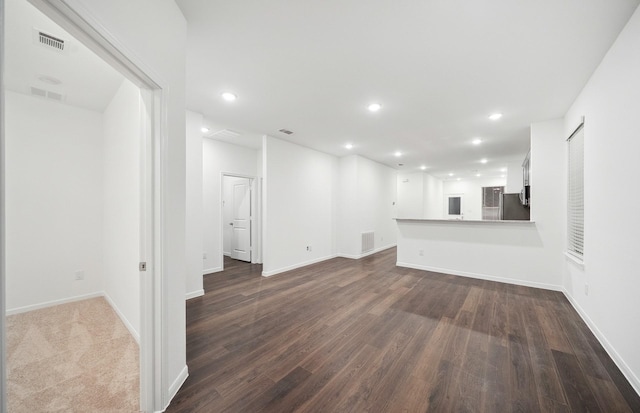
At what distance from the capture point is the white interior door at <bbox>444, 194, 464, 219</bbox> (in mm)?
11430

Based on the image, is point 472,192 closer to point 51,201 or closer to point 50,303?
point 51,201

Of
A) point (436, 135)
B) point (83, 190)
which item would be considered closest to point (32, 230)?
point (83, 190)

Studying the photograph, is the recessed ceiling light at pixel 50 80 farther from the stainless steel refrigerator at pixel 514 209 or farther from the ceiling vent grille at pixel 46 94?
the stainless steel refrigerator at pixel 514 209

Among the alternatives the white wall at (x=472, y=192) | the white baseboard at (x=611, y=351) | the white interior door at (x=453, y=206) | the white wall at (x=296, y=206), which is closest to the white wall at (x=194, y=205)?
the white wall at (x=296, y=206)

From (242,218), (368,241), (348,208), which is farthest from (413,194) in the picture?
(242,218)

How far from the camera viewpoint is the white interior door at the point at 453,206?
11430 mm

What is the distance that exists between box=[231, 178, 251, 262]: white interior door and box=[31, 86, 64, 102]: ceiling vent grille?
3.42 m

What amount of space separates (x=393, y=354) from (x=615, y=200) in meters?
2.33

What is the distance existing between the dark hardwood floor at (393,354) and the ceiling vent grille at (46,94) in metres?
3.22

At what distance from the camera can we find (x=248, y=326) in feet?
8.80

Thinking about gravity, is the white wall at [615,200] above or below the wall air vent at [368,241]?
above

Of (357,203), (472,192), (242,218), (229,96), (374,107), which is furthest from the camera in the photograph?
(472,192)

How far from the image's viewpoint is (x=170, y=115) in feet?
5.49

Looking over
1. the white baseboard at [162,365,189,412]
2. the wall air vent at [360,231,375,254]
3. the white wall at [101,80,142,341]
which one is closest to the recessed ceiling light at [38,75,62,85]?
the white wall at [101,80,142,341]
